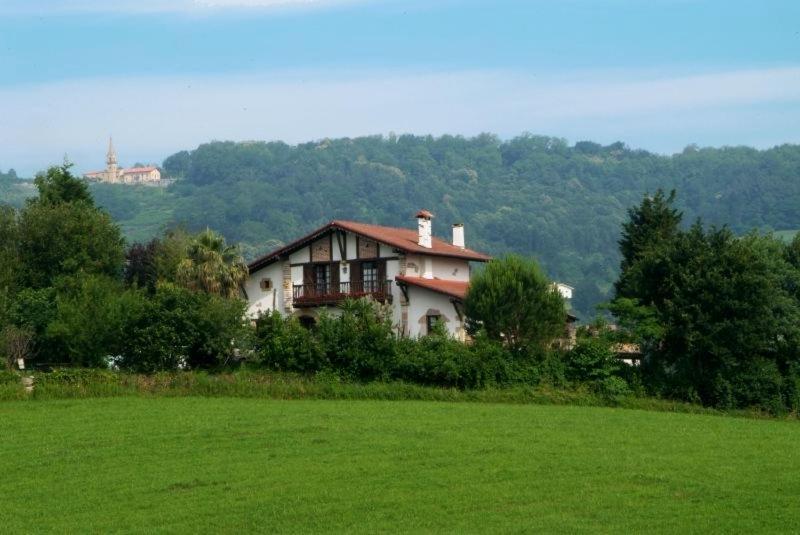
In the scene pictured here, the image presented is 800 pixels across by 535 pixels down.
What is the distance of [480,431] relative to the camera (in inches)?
1292

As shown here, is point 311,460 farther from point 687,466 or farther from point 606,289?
point 606,289

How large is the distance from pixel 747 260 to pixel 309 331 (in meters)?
17.0

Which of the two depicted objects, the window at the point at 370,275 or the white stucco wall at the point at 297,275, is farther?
the white stucco wall at the point at 297,275

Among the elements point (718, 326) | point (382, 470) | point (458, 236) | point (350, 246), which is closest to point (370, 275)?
point (350, 246)

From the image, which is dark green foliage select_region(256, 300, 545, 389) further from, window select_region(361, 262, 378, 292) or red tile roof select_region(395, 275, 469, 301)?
window select_region(361, 262, 378, 292)

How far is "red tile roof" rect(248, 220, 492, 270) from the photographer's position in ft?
188

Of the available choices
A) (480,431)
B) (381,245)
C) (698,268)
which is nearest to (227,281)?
(381,245)

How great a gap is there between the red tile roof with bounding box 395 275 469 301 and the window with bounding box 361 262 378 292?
1.59m

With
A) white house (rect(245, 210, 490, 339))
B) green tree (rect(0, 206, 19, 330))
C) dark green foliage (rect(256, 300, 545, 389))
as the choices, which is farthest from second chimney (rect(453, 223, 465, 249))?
green tree (rect(0, 206, 19, 330))

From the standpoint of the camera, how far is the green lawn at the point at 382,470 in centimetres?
2228

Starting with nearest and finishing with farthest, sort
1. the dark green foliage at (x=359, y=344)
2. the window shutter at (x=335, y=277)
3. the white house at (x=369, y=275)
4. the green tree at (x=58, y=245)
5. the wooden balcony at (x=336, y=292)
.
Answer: the dark green foliage at (x=359, y=344)
the white house at (x=369, y=275)
the wooden balcony at (x=336, y=292)
the window shutter at (x=335, y=277)
the green tree at (x=58, y=245)

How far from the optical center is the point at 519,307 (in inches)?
1873

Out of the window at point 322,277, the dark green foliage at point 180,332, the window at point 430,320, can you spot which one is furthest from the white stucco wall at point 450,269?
the dark green foliage at point 180,332

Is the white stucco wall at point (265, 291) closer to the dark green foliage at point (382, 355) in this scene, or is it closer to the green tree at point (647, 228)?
the dark green foliage at point (382, 355)
